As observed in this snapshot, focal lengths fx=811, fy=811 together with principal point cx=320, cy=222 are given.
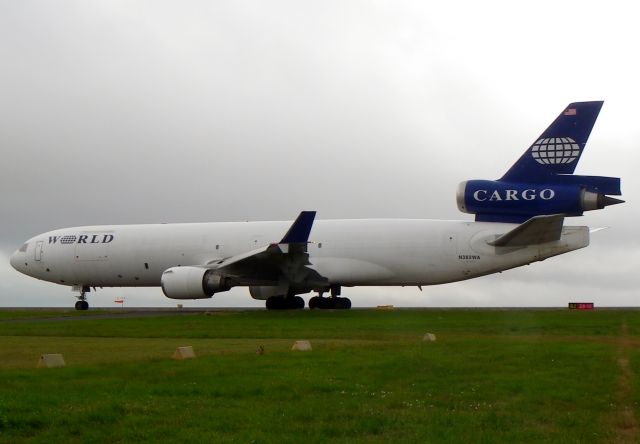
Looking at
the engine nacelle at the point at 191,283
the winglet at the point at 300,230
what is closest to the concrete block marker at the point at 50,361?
the winglet at the point at 300,230

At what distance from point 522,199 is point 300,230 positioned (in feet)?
30.0

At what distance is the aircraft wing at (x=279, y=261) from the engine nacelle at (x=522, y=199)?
6795 mm

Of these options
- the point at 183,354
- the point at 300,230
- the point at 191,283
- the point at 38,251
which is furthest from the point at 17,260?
the point at 183,354

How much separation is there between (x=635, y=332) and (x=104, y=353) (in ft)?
46.6

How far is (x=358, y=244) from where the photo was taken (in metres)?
36.5

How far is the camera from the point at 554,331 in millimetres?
22656

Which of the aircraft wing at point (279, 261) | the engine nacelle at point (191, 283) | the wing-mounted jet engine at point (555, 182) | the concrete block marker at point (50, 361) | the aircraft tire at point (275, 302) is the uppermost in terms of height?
the wing-mounted jet engine at point (555, 182)

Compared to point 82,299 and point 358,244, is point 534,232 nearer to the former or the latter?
point 358,244

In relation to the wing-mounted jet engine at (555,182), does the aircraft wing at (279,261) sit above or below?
below

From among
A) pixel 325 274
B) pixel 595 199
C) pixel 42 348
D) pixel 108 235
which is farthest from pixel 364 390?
pixel 108 235

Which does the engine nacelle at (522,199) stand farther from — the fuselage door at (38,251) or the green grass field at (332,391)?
the fuselage door at (38,251)

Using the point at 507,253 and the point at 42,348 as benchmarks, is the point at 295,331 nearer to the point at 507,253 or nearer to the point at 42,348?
the point at 42,348

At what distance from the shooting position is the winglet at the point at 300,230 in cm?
3286

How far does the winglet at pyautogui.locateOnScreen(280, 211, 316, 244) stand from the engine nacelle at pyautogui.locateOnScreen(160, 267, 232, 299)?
3587 millimetres
